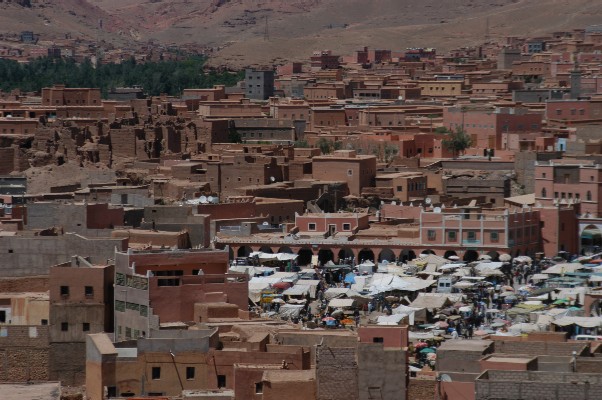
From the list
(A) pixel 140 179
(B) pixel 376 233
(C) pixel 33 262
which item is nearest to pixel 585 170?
(B) pixel 376 233

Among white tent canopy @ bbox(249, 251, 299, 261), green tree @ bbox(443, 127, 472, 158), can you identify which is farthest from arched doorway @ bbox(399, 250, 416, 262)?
green tree @ bbox(443, 127, 472, 158)

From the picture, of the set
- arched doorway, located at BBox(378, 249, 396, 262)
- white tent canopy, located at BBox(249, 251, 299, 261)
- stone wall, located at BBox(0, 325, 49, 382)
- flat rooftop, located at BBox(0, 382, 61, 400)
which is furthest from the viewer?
arched doorway, located at BBox(378, 249, 396, 262)

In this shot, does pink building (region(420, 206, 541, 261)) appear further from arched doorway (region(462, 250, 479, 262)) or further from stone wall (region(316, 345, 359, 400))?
stone wall (region(316, 345, 359, 400))

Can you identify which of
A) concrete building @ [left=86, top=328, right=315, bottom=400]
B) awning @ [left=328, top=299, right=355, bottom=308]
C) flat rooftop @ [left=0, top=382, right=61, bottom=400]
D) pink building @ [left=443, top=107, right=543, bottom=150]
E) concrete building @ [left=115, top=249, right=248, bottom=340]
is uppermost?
pink building @ [left=443, top=107, right=543, bottom=150]

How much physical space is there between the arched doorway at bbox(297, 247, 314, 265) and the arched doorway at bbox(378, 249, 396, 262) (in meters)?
1.92

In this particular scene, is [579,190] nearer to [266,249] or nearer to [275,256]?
[266,249]

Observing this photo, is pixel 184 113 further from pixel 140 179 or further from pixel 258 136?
pixel 140 179

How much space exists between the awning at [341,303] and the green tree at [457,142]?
31989 mm

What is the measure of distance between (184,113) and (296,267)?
33.4 m

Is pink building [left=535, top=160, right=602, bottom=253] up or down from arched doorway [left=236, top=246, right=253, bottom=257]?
up

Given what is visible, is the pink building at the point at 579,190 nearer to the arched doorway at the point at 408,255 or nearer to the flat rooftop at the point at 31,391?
the arched doorway at the point at 408,255

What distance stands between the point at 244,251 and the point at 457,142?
25.3m

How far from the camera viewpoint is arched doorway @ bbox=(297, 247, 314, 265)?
50500 mm

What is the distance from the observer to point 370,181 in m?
63.2
